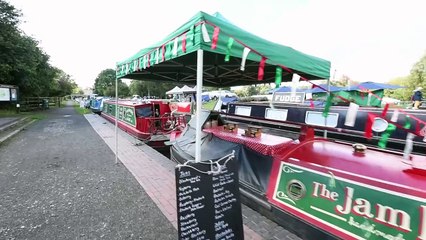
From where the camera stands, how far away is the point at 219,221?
81.0 inches

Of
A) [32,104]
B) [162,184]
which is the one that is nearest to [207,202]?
[162,184]

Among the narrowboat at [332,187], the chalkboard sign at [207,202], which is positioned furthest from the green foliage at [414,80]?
the chalkboard sign at [207,202]

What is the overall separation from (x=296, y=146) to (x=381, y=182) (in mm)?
1080

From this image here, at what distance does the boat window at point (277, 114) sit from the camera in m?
5.03

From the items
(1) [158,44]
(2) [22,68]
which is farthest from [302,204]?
(2) [22,68]

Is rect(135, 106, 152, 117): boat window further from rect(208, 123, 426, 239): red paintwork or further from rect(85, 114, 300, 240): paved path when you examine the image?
rect(208, 123, 426, 239): red paintwork

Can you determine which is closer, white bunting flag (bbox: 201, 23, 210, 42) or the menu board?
white bunting flag (bbox: 201, 23, 210, 42)

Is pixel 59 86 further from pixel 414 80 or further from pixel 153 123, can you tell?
pixel 414 80

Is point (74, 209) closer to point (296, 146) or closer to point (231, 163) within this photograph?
point (231, 163)

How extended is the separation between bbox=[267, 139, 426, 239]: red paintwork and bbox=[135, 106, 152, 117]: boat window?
23.0 feet

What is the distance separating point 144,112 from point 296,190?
7491mm

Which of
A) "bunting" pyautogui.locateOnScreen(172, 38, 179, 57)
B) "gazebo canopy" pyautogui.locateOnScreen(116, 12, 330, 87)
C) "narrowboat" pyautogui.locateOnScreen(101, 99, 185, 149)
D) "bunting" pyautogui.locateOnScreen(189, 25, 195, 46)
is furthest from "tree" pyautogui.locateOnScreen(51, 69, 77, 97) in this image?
"bunting" pyautogui.locateOnScreen(189, 25, 195, 46)

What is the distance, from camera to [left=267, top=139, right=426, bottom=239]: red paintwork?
1874 millimetres

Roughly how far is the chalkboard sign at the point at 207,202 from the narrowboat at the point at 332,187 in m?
0.80
